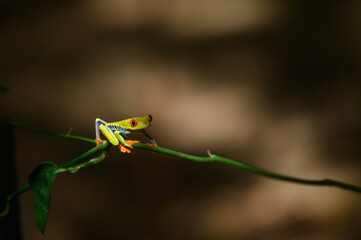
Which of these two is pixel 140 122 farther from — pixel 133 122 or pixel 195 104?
pixel 195 104

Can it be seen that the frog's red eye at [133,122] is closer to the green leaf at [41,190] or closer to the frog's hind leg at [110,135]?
the frog's hind leg at [110,135]

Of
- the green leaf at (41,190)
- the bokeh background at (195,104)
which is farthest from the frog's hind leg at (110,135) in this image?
the bokeh background at (195,104)

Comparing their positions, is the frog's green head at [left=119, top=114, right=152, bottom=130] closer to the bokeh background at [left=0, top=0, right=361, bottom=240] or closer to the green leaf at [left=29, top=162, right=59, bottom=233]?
the green leaf at [left=29, top=162, right=59, bottom=233]

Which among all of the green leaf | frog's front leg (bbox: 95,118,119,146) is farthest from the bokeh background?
the green leaf

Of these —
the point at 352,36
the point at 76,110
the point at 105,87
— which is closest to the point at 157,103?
the point at 105,87

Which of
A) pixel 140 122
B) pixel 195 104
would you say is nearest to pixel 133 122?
pixel 140 122
